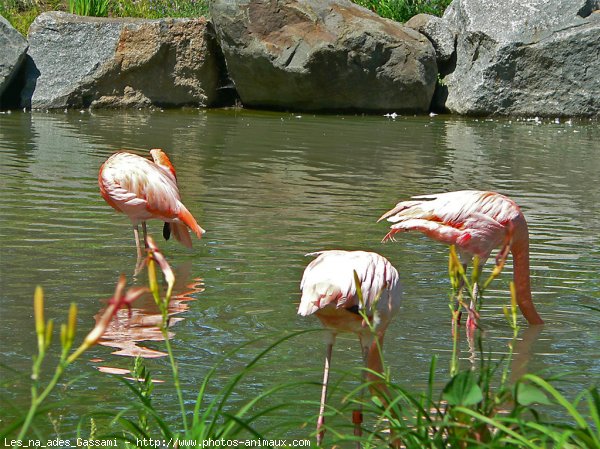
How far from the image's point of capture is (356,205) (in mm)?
7387

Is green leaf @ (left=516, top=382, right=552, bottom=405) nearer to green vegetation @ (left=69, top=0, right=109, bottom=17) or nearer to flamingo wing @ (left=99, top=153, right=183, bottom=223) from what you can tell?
flamingo wing @ (left=99, top=153, right=183, bottom=223)

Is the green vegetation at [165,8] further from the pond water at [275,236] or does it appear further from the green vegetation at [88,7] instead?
the pond water at [275,236]

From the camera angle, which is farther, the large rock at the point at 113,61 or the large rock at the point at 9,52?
the large rock at the point at 113,61

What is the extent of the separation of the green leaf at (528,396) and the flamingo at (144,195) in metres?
3.34

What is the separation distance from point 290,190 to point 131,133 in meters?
3.26

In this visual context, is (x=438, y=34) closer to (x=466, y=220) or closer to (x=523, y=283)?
(x=466, y=220)

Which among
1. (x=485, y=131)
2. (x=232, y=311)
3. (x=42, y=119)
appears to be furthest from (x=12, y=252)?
(x=485, y=131)

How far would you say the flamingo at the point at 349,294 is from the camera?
330 cm

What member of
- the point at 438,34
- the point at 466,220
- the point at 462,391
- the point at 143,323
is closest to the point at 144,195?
the point at 143,323

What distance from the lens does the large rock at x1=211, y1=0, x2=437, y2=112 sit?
12414 mm

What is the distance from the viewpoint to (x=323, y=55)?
12328 millimetres

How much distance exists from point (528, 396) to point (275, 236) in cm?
400

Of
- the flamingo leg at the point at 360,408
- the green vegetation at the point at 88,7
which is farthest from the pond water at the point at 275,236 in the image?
the green vegetation at the point at 88,7

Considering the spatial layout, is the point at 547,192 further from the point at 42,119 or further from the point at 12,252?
the point at 42,119
